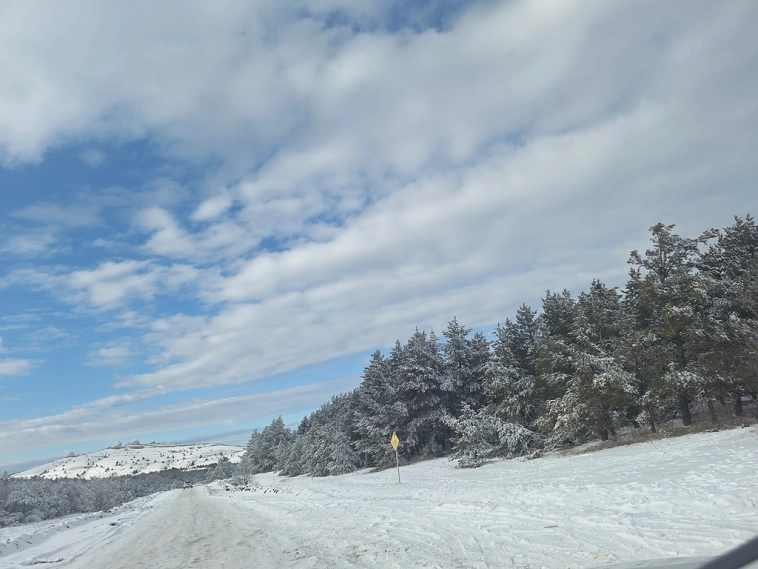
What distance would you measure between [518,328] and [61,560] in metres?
27.2

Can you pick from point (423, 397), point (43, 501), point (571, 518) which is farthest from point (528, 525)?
point (43, 501)

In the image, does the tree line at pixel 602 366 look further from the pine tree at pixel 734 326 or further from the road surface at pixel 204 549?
the road surface at pixel 204 549

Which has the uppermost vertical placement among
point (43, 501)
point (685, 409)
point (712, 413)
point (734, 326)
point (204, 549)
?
point (734, 326)

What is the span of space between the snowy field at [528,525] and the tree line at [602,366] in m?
4.02

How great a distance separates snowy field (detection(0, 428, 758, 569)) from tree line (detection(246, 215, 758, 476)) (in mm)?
4016

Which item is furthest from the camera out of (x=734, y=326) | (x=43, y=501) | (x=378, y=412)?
(x=43, y=501)

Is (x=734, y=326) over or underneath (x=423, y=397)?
over

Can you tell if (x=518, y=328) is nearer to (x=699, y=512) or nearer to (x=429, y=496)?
(x=429, y=496)

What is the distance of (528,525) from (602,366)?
52.6 feet

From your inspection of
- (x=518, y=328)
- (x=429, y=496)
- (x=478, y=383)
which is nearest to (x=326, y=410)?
(x=478, y=383)

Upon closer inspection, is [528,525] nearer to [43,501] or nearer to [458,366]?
[458,366]

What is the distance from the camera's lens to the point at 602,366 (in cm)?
2289

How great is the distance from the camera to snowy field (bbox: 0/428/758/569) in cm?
708

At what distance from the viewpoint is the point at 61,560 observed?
1481 centimetres
